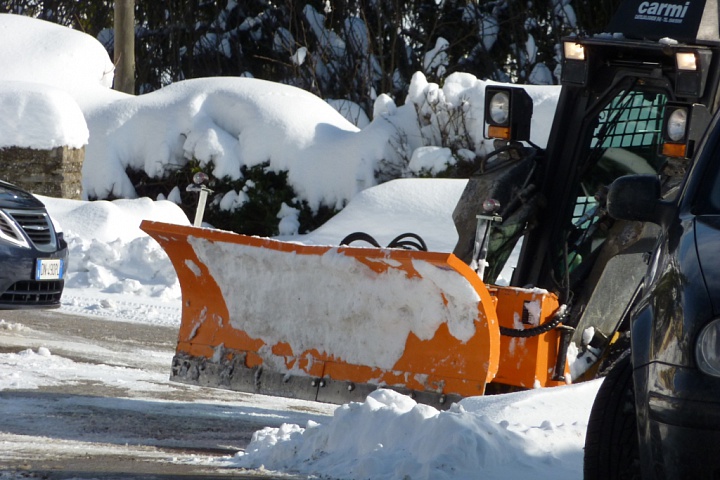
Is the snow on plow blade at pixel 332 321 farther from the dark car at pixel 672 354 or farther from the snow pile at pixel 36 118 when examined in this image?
the snow pile at pixel 36 118

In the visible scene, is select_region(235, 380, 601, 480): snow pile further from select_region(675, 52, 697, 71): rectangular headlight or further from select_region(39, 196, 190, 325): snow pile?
select_region(39, 196, 190, 325): snow pile

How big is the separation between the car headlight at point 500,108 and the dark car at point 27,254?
2.89 m

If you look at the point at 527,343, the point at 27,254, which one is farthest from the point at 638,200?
the point at 27,254

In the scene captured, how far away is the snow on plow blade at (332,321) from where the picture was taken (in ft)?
18.3

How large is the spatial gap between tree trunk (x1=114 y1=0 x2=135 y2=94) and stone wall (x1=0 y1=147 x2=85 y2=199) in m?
6.28

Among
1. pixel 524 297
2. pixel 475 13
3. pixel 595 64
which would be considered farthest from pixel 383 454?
pixel 475 13

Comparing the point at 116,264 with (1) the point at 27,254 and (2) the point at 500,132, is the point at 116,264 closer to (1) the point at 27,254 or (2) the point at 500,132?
(1) the point at 27,254

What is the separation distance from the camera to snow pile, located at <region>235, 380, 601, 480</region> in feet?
14.7

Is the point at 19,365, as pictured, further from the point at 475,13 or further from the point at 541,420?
the point at 475,13

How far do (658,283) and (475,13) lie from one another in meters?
17.2

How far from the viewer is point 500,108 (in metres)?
6.52

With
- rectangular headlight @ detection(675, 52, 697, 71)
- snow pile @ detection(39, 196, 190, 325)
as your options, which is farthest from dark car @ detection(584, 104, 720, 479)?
snow pile @ detection(39, 196, 190, 325)

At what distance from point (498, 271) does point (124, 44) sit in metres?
14.5

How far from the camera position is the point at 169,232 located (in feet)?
21.0
